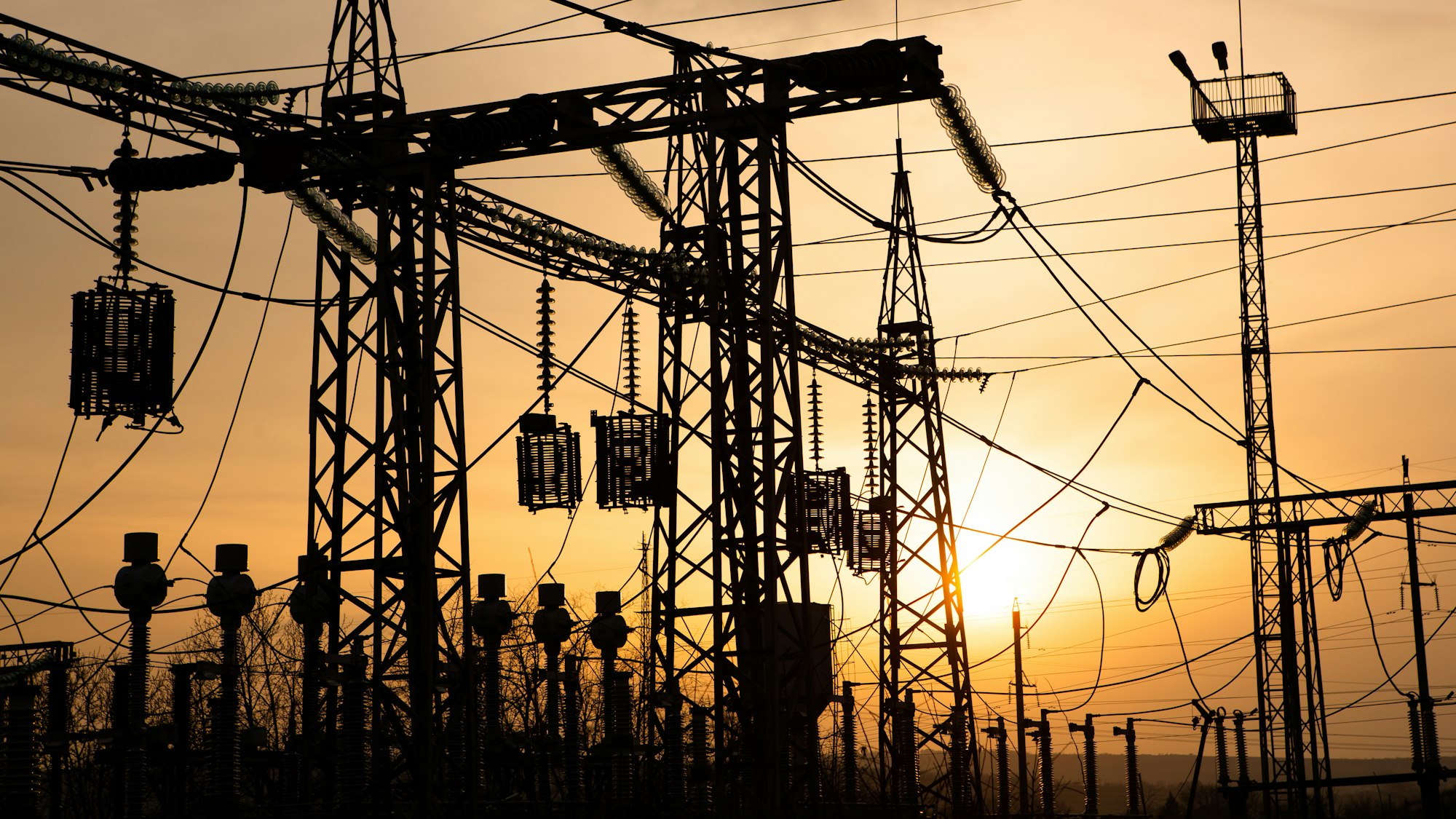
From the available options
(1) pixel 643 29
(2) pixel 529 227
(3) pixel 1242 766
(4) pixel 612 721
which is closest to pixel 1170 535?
(3) pixel 1242 766

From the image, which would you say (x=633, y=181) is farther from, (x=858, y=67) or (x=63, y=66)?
(x=63, y=66)

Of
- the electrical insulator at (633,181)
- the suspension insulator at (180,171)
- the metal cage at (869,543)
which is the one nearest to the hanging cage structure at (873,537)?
the metal cage at (869,543)

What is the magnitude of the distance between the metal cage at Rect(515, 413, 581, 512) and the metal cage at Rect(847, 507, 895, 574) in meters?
5.99

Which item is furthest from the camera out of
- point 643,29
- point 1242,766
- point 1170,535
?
point 1242,766

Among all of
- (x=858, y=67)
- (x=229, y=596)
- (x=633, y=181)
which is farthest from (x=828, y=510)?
(x=229, y=596)

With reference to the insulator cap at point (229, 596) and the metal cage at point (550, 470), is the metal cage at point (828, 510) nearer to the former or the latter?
the metal cage at point (550, 470)

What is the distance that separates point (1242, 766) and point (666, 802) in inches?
924

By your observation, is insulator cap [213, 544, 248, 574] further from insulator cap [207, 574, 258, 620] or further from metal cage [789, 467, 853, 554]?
metal cage [789, 467, 853, 554]

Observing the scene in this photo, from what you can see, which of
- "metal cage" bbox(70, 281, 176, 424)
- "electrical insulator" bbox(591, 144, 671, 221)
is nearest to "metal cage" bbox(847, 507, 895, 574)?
"electrical insulator" bbox(591, 144, 671, 221)

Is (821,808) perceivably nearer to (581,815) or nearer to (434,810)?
(581,815)

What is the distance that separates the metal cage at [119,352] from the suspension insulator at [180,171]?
199cm

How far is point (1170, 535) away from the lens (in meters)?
31.3

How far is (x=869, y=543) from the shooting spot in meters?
26.8

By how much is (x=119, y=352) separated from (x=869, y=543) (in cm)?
1519
